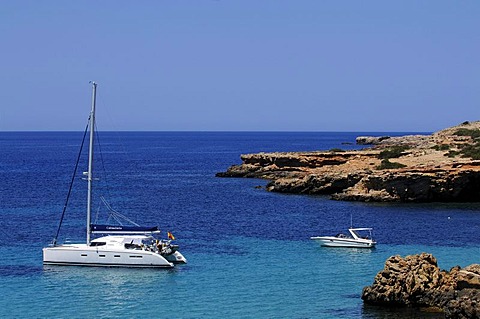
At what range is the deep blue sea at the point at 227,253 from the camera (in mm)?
39219

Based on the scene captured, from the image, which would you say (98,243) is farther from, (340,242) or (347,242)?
(347,242)

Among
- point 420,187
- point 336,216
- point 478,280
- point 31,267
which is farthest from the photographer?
point 420,187

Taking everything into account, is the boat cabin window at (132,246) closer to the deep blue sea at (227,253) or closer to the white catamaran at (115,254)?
the white catamaran at (115,254)

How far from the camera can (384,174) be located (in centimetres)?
8200

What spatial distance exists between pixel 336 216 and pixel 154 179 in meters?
48.3

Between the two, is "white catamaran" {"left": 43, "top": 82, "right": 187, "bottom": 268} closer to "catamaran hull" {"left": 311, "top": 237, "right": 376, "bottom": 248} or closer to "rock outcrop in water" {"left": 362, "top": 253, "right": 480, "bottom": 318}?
"catamaran hull" {"left": 311, "top": 237, "right": 376, "bottom": 248}

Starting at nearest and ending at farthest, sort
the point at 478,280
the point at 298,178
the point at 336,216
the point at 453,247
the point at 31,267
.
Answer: the point at 478,280 → the point at 31,267 → the point at 453,247 → the point at 336,216 → the point at 298,178

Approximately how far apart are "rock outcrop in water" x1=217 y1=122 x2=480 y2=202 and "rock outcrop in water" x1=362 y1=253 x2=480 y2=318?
1687 inches

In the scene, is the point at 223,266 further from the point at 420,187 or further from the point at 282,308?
the point at 420,187

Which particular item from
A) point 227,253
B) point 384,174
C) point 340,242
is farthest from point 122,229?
point 384,174

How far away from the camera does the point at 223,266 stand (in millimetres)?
48156

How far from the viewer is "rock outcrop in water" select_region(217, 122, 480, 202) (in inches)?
3174

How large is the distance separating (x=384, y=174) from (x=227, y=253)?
33.8 metres

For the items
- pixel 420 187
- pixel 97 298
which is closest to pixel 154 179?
pixel 420 187
